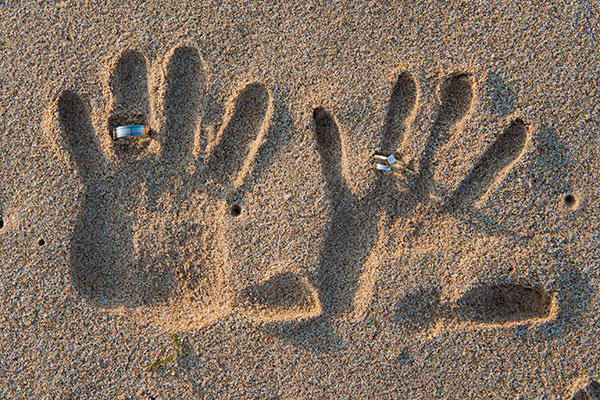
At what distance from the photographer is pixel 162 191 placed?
1510 millimetres

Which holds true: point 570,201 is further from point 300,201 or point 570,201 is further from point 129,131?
point 129,131

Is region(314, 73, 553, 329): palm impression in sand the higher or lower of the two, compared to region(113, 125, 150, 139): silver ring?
lower

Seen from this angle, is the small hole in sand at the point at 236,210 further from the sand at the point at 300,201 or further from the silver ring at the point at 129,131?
the silver ring at the point at 129,131

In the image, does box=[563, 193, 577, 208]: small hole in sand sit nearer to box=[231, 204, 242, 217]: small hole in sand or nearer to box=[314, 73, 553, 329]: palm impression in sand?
box=[314, 73, 553, 329]: palm impression in sand

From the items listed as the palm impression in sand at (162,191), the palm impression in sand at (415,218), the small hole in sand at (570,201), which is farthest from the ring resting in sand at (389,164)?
the small hole in sand at (570,201)

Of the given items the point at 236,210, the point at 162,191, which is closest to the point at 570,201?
the point at 236,210

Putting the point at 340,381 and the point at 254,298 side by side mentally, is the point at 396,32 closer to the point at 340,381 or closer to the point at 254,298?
the point at 254,298

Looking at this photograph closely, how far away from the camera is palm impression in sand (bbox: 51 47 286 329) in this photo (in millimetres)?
1493

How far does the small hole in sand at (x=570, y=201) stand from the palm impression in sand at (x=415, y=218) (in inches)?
7.6

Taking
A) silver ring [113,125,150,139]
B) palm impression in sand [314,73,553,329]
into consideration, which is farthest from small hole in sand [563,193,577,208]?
silver ring [113,125,150,139]


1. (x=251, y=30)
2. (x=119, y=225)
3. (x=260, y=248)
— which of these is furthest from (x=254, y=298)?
(x=251, y=30)

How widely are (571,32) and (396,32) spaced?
53cm

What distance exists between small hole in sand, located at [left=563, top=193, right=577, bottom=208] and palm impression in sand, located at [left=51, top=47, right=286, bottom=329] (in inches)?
37.0

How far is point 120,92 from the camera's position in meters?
1.51
